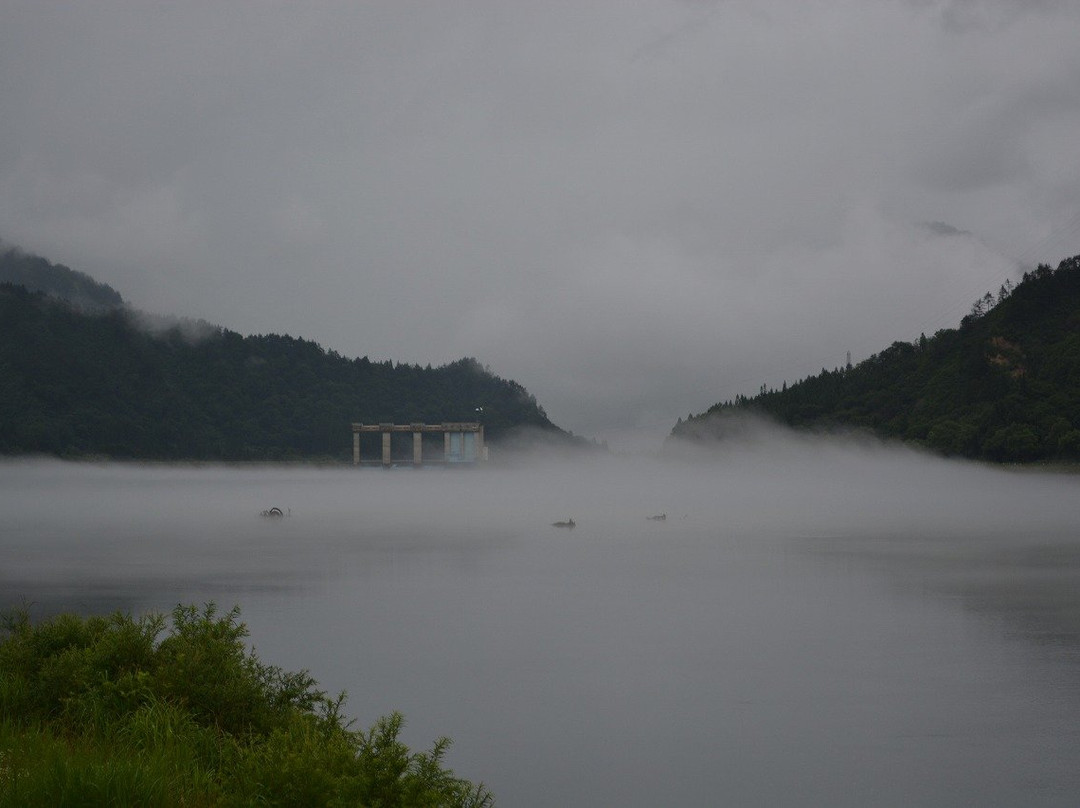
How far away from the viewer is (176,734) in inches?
320

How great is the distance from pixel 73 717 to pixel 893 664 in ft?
41.6

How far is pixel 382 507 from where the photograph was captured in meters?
76.5

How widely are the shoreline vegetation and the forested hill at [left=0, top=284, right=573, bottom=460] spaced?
130286 millimetres

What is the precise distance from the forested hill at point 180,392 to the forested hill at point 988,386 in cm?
7520

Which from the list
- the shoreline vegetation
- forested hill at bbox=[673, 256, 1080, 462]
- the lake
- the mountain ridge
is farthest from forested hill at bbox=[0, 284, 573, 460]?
the shoreline vegetation

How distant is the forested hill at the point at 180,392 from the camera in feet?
439

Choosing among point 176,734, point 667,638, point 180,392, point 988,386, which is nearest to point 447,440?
point 180,392

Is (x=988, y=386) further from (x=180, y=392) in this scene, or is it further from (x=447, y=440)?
(x=180, y=392)

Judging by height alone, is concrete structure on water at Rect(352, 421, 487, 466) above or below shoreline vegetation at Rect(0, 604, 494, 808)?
above

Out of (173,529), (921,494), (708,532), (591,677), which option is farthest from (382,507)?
(591,677)

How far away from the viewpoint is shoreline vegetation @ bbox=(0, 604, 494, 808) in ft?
20.9

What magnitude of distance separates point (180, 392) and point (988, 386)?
10382cm

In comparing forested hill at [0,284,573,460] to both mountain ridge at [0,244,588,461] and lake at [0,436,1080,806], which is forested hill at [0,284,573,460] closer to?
mountain ridge at [0,244,588,461]

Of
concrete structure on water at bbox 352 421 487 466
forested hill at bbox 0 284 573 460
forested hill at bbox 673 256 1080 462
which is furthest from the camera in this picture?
concrete structure on water at bbox 352 421 487 466
